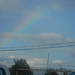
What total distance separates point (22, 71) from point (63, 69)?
7.90 ft

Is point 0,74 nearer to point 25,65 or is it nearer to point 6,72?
point 6,72

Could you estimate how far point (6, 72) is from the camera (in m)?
6.52

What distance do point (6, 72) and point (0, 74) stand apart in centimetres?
15

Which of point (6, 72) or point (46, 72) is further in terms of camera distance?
point (46, 72)

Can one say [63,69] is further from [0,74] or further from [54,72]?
[0,74]

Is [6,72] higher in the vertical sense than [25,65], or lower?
lower

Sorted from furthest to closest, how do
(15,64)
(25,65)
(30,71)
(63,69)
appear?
(25,65)
(15,64)
(30,71)
(63,69)

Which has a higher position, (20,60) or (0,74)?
(20,60)

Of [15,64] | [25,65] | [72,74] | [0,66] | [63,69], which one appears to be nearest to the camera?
[0,66]

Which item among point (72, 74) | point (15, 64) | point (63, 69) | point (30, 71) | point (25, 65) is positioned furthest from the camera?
point (25, 65)

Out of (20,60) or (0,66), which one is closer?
(0,66)

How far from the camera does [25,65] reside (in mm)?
15008

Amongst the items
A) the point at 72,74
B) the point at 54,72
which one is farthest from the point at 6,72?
the point at 54,72

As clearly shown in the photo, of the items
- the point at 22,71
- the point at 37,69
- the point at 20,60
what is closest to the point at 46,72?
the point at 37,69
